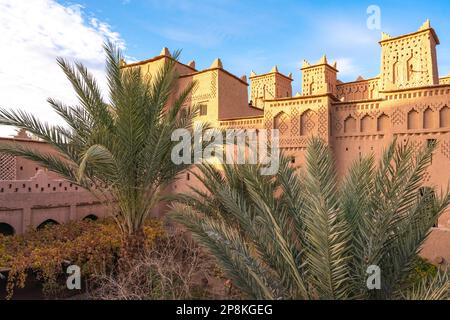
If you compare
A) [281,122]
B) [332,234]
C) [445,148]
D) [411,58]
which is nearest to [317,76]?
[411,58]

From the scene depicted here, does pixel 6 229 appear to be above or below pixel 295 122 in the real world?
below

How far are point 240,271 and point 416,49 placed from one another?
666 inches

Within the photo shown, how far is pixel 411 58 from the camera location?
16.5 metres

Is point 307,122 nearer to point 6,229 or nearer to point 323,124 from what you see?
point 323,124

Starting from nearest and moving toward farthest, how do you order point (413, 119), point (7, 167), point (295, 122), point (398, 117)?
point (413, 119) → point (398, 117) → point (7, 167) → point (295, 122)

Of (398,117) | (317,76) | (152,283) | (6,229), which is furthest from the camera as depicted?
(317,76)

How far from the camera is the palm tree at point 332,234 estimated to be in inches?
142

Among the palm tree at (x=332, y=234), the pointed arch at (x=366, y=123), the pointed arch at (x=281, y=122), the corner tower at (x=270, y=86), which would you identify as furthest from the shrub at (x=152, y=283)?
the corner tower at (x=270, y=86)

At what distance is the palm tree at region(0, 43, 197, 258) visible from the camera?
6.40m

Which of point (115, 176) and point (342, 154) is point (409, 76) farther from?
point (115, 176)

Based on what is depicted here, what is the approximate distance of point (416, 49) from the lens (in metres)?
16.3

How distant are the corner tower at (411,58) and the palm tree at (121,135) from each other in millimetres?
13057

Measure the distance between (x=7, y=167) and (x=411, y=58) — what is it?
61.7 ft

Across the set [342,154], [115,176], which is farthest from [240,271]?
[342,154]
